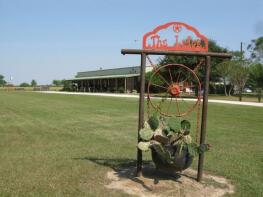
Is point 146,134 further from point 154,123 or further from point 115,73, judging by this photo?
point 115,73

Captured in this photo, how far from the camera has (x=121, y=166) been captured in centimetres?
627

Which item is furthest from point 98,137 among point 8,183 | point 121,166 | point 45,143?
point 8,183

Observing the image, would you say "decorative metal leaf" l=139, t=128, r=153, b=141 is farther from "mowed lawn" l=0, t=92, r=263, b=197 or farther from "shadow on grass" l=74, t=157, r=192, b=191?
"mowed lawn" l=0, t=92, r=263, b=197

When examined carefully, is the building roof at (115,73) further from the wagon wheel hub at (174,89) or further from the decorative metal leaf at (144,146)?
the decorative metal leaf at (144,146)

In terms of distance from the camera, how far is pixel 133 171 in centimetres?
587

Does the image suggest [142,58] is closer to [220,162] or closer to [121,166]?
[121,166]

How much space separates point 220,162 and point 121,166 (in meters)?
1.93

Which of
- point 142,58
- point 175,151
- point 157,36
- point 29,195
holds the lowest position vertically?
point 29,195

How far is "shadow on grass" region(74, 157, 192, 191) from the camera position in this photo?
5.40 meters

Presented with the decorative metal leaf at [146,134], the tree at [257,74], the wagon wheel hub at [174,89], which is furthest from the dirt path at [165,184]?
the tree at [257,74]

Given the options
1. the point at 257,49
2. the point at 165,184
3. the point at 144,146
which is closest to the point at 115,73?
the point at 257,49

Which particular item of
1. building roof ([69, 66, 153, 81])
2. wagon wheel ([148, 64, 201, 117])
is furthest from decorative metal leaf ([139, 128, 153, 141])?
building roof ([69, 66, 153, 81])

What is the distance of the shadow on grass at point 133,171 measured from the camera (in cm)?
540

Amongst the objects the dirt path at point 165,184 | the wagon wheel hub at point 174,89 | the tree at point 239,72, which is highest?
the tree at point 239,72
